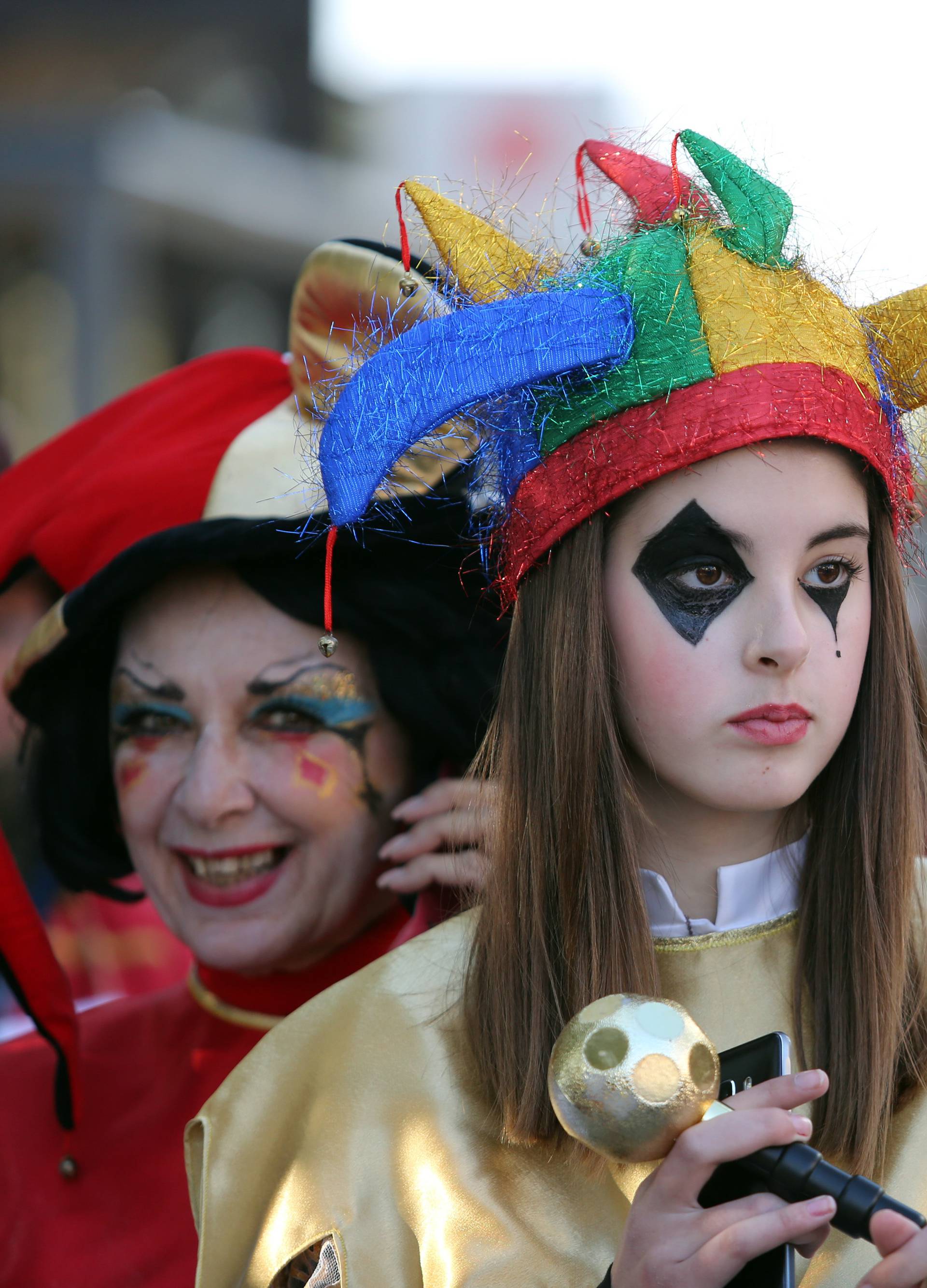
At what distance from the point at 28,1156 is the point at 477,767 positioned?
32.4 inches

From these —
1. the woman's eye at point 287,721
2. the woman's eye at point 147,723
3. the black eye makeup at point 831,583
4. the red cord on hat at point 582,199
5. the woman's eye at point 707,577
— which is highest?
the red cord on hat at point 582,199

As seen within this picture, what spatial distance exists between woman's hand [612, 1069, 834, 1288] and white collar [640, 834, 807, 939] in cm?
33

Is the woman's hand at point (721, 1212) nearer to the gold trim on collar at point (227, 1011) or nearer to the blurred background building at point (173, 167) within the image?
the gold trim on collar at point (227, 1011)

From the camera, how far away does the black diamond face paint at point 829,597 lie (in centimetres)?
118

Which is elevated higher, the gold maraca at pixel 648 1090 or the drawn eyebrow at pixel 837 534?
the drawn eyebrow at pixel 837 534

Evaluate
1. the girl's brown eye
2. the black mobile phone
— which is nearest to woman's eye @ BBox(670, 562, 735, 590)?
the girl's brown eye

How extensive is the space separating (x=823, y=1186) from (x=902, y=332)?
778 millimetres

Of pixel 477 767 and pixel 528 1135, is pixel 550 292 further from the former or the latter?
pixel 528 1135

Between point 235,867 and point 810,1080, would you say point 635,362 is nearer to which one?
point 810,1080

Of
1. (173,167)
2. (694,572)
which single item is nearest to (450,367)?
(694,572)

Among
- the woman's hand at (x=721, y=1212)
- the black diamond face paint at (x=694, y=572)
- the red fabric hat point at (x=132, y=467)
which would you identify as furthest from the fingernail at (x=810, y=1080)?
the red fabric hat point at (x=132, y=467)

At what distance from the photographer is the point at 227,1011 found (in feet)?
5.73

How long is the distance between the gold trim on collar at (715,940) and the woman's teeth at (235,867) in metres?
0.57

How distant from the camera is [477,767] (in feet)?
4.77
